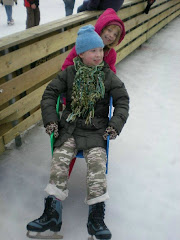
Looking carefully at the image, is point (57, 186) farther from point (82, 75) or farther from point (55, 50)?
point (55, 50)

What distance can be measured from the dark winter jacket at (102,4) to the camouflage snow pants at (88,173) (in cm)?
243

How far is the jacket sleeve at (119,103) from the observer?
1.80 meters

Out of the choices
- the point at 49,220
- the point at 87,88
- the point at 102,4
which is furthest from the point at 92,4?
the point at 49,220

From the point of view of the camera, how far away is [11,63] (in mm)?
2223

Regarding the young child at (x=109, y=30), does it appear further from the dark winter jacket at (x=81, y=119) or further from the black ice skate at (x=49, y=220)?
the black ice skate at (x=49, y=220)

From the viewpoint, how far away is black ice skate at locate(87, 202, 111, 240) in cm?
151

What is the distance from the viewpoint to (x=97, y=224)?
1.54 metres

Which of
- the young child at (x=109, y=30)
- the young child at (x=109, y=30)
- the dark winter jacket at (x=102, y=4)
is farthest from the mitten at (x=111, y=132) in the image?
the dark winter jacket at (x=102, y=4)

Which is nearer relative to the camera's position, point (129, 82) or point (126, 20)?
point (129, 82)

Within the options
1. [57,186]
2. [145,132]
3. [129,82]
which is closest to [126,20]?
[129,82]

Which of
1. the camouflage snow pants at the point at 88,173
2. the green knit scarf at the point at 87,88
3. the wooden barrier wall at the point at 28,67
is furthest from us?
the wooden barrier wall at the point at 28,67

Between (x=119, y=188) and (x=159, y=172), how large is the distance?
43 cm

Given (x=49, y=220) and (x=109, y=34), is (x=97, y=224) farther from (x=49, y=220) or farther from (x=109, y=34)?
(x=109, y=34)

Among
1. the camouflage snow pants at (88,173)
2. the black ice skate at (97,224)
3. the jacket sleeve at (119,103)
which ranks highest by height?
the jacket sleeve at (119,103)
